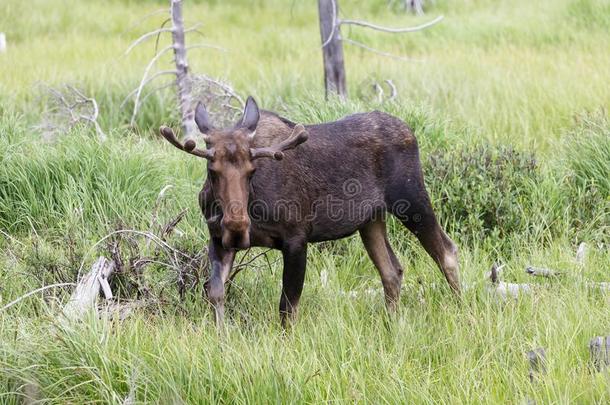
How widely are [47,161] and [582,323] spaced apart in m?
4.49

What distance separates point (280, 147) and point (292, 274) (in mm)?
780

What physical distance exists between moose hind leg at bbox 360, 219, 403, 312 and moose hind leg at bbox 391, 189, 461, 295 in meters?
0.18

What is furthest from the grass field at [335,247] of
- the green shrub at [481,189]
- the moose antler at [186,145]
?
the moose antler at [186,145]

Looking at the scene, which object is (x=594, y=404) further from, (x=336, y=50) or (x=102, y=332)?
(x=336, y=50)

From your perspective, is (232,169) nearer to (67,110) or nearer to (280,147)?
(280,147)

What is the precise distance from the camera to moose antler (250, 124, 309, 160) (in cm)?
469

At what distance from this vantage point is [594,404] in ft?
13.7

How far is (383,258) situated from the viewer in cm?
601

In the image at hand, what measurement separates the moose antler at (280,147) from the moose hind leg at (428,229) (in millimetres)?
1216

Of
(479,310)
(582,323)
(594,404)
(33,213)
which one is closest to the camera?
(594,404)

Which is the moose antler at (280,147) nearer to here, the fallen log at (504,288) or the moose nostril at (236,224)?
the moose nostril at (236,224)

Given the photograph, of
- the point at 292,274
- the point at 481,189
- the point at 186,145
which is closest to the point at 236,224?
the point at 186,145

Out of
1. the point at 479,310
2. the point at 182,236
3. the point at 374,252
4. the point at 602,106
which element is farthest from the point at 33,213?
the point at 602,106

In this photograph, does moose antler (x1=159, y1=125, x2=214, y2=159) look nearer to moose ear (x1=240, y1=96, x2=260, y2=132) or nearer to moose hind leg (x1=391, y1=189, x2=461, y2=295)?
moose ear (x1=240, y1=96, x2=260, y2=132)
